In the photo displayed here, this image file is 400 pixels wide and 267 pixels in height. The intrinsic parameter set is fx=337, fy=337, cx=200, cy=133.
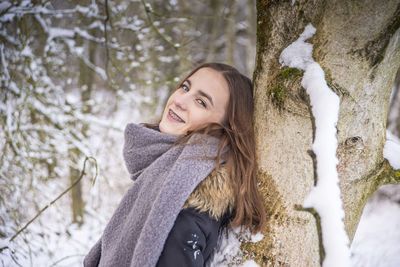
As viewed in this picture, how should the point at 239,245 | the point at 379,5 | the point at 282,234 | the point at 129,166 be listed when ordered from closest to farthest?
1. the point at 379,5
2. the point at 282,234
3. the point at 239,245
4. the point at 129,166

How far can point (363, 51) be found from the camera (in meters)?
1.12

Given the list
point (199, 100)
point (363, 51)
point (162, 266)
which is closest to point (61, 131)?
point (199, 100)

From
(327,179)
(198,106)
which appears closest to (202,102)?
(198,106)

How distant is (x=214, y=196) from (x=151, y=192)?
288 millimetres

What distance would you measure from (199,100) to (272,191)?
0.65 m

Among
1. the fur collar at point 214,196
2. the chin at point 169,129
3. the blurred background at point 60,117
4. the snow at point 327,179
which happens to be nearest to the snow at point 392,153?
the snow at point 327,179

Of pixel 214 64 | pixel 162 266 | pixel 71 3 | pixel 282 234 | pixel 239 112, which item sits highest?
pixel 71 3

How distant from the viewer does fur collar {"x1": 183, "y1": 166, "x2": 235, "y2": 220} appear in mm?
1348

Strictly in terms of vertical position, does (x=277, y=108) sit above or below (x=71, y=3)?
below

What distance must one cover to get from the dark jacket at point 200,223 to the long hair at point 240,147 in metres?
0.05

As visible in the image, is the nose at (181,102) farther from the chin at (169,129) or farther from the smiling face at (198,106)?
the chin at (169,129)

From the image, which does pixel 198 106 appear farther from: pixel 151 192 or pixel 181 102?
pixel 151 192

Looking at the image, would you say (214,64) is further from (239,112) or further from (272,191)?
(272,191)

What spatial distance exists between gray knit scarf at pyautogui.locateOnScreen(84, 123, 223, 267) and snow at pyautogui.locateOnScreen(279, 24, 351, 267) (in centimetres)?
59
